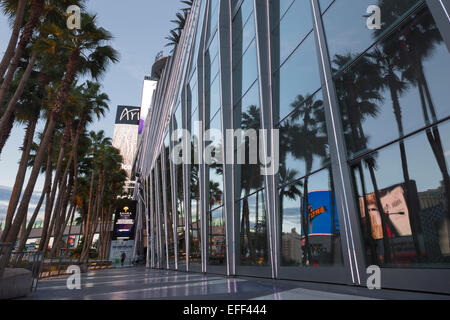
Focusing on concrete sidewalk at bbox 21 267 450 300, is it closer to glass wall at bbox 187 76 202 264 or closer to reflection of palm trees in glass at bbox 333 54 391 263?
reflection of palm trees in glass at bbox 333 54 391 263

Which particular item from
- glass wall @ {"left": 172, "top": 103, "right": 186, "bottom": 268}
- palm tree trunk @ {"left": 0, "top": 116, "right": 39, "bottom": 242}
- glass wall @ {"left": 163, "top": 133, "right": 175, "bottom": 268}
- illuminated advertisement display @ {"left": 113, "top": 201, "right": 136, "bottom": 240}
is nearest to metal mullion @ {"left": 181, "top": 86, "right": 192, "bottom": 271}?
glass wall @ {"left": 172, "top": 103, "right": 186, "bottom": 268}

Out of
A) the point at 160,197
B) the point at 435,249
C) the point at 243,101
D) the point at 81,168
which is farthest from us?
the point at 81,168

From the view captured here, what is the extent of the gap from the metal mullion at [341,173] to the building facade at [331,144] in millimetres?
26

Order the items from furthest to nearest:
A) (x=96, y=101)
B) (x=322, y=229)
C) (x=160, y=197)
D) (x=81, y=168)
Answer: (x=81, y=168) → (x=160, y=197) → (x=96, y=101) → (x=322, y=229)

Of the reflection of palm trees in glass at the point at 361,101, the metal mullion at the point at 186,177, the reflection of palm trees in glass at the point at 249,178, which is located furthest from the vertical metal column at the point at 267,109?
the metal mullion at the point at 186,177

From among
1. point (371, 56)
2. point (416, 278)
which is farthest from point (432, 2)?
point (416, 278)

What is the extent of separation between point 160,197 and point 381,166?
25.4 metres

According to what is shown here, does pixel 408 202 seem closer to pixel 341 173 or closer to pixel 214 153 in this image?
pixel 341 173

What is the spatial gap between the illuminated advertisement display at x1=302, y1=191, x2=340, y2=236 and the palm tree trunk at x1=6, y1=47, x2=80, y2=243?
12390mm

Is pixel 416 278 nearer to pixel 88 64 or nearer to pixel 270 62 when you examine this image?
pixel 270 62

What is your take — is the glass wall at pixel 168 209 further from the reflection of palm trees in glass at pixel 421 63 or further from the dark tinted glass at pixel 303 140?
the reflection of palm trees in glass at pixel 421 63

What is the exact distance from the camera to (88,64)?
16953 mm

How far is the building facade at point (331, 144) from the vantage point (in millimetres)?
4762

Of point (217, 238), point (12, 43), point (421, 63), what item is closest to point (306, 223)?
point (421, 63)
